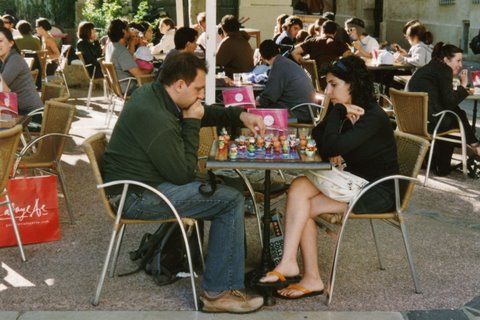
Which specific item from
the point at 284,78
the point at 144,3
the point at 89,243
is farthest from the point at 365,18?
the point at 89,243

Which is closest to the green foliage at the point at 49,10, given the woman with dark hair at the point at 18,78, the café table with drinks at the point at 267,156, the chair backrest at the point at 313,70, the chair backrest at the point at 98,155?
the chair backrest at the point at 313,70

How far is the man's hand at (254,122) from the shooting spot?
15.6 feet

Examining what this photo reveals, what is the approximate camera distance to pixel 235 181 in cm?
512

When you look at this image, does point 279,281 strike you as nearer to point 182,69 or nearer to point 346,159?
point 346,159

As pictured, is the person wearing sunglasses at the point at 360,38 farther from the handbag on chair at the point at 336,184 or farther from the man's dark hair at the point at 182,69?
the man's dark hair at the point at 182,69

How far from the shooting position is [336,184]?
4578 mm

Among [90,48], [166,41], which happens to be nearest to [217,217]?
[90,48]

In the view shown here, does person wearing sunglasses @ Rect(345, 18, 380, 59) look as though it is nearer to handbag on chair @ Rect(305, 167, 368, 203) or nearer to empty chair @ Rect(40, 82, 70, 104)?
empty chair @ Rect(40, 82, 70, 104)

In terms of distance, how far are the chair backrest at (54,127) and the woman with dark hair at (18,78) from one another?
1.16 metres

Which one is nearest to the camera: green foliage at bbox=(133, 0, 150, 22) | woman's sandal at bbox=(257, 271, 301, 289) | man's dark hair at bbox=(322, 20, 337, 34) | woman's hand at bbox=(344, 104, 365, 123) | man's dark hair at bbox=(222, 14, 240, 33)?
woman's sandal at bbox=(257, 271, 301, 289)

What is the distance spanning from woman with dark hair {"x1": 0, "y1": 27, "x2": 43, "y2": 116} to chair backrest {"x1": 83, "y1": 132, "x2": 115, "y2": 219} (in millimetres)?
2407

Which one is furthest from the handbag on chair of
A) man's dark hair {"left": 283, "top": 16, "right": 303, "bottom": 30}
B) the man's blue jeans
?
man's dark hair {"left": 283, "top": 16, "right": 303, "bottom": 30}

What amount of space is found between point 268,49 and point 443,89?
172 centimetres

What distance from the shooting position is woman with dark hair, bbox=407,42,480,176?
7457 mm
